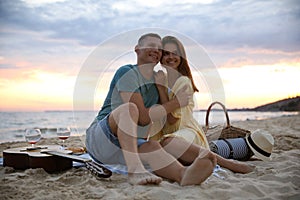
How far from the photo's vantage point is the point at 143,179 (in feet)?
7.03

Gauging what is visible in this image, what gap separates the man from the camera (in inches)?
86.4

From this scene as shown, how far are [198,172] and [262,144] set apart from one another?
1301 mm

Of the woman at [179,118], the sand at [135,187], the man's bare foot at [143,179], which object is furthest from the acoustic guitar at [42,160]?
the woman at [179,118]

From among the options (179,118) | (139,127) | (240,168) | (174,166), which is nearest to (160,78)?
(179,118)

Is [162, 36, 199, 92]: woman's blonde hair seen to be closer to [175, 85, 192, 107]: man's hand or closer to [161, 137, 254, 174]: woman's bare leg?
[175, 85, 192, 107]: man's hand

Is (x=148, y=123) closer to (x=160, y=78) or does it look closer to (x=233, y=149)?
(x=160, y=78)

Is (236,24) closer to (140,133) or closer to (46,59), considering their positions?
(140,133)

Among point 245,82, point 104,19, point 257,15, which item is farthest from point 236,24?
point 104,19

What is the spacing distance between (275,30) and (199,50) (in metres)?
2.65

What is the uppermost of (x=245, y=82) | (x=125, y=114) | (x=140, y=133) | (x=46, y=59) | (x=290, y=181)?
(x=46, y=59)

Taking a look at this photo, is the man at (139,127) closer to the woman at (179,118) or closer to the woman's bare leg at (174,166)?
the woman's bare leg at (174,166)

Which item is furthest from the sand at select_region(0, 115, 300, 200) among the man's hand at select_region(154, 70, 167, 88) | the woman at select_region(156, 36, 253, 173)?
the man's hand at select_region(154, 70, 167, 88)

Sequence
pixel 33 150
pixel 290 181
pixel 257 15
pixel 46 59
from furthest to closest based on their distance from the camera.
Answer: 1. pixel 46 59
2. pixel 257 15
3. pixel 33 150
4. pixel 290 181

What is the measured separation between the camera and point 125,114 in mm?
2309
